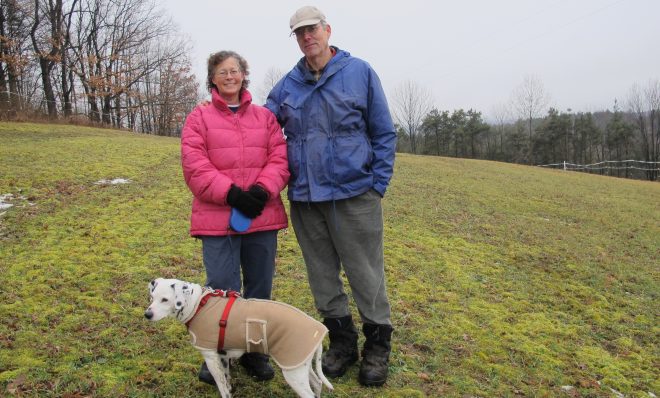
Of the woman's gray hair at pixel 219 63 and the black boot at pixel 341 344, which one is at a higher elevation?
the woman's gray hair at pixel 219 63

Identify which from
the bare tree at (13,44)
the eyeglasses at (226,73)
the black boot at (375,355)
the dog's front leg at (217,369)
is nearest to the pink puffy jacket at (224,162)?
the eyeglasses at (226,73)

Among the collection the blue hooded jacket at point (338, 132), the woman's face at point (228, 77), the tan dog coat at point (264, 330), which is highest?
the woman's face at point (228, 77)

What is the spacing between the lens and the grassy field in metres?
3.61

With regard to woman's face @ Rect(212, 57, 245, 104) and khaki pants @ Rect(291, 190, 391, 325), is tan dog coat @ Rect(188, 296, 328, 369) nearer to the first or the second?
khaki pants @ Rect(291, 190, 391, 325)

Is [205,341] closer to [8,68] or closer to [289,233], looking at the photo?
[289,233]

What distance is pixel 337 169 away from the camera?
3215mm

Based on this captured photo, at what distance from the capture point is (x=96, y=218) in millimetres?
7500

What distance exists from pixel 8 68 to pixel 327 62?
1184 inches

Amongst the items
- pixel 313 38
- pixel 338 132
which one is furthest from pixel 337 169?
pixel 313 38

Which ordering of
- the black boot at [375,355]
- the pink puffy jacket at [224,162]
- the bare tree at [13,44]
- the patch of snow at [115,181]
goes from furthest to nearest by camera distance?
the bare tree at [13,44], the patch of snow at [115,181], the black boot at [375,355], the pink puffy jacket at [224,162]

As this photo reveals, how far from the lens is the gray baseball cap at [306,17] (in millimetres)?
3107

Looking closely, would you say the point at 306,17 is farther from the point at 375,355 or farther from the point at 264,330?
the point at 375,355

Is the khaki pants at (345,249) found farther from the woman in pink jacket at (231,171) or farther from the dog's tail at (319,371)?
the dog's tail at (319,371)

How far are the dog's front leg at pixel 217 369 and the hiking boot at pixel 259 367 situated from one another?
404 mm
